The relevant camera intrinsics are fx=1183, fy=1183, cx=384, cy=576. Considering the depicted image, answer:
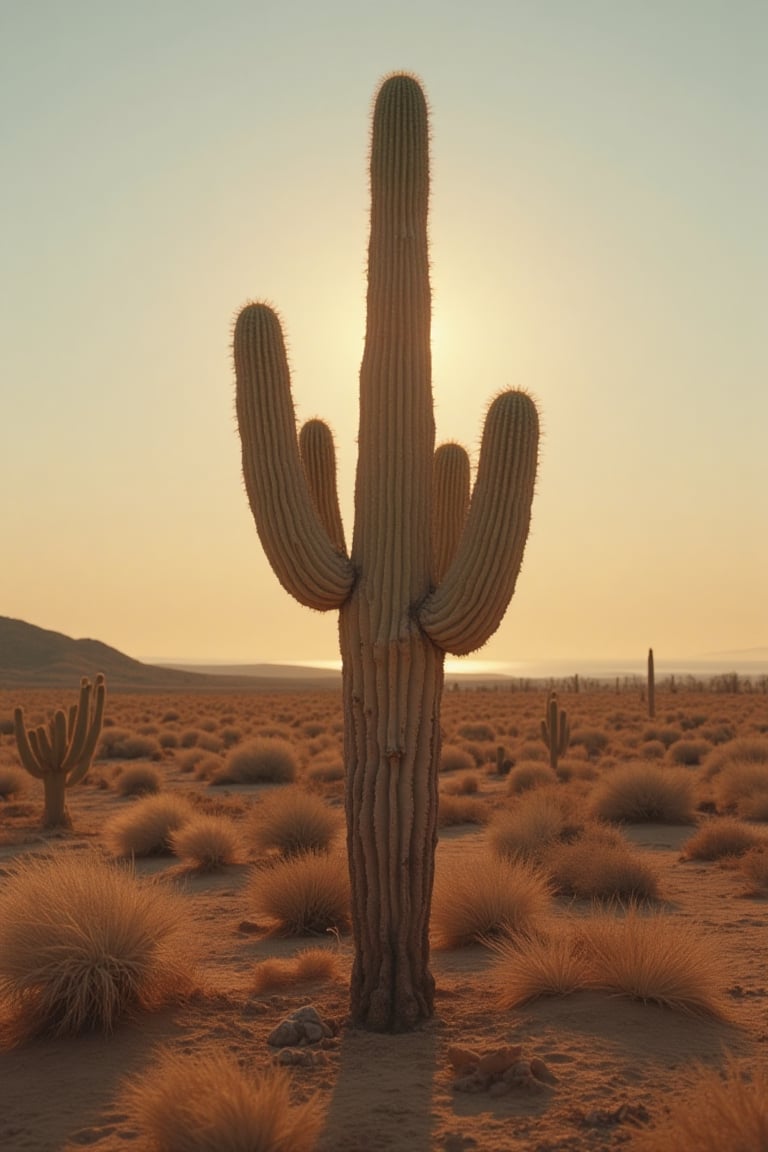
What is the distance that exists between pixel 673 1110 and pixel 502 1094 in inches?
47.8

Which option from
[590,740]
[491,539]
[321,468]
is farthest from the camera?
[590,740]

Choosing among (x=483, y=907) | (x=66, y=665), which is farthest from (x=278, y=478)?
(x=66, y=665)

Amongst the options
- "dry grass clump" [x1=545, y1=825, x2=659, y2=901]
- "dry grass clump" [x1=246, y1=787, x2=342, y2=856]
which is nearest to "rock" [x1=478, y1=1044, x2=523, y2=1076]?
"dry grass clump" [x1=545, y1=825, x2=659, y2=901]

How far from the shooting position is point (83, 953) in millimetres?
7605

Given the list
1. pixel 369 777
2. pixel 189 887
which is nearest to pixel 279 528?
pixel 369 777

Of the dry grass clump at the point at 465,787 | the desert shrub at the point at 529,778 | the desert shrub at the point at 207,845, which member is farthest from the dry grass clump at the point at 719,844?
the dry grass clump at the point at 465,787

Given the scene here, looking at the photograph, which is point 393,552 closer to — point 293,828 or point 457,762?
point 293,828

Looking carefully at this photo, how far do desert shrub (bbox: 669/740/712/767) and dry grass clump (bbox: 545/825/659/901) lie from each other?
1601 centimetres

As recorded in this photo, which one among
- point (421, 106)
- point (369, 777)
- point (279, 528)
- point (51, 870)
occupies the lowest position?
point (51, 870)

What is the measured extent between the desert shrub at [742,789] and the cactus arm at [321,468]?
11.7 m

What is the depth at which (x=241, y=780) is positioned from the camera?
957 inches

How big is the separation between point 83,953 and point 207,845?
20.6 feet

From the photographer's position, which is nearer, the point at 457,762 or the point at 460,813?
the point at 460,813

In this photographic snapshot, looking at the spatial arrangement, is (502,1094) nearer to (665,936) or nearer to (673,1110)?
(673,1110)
